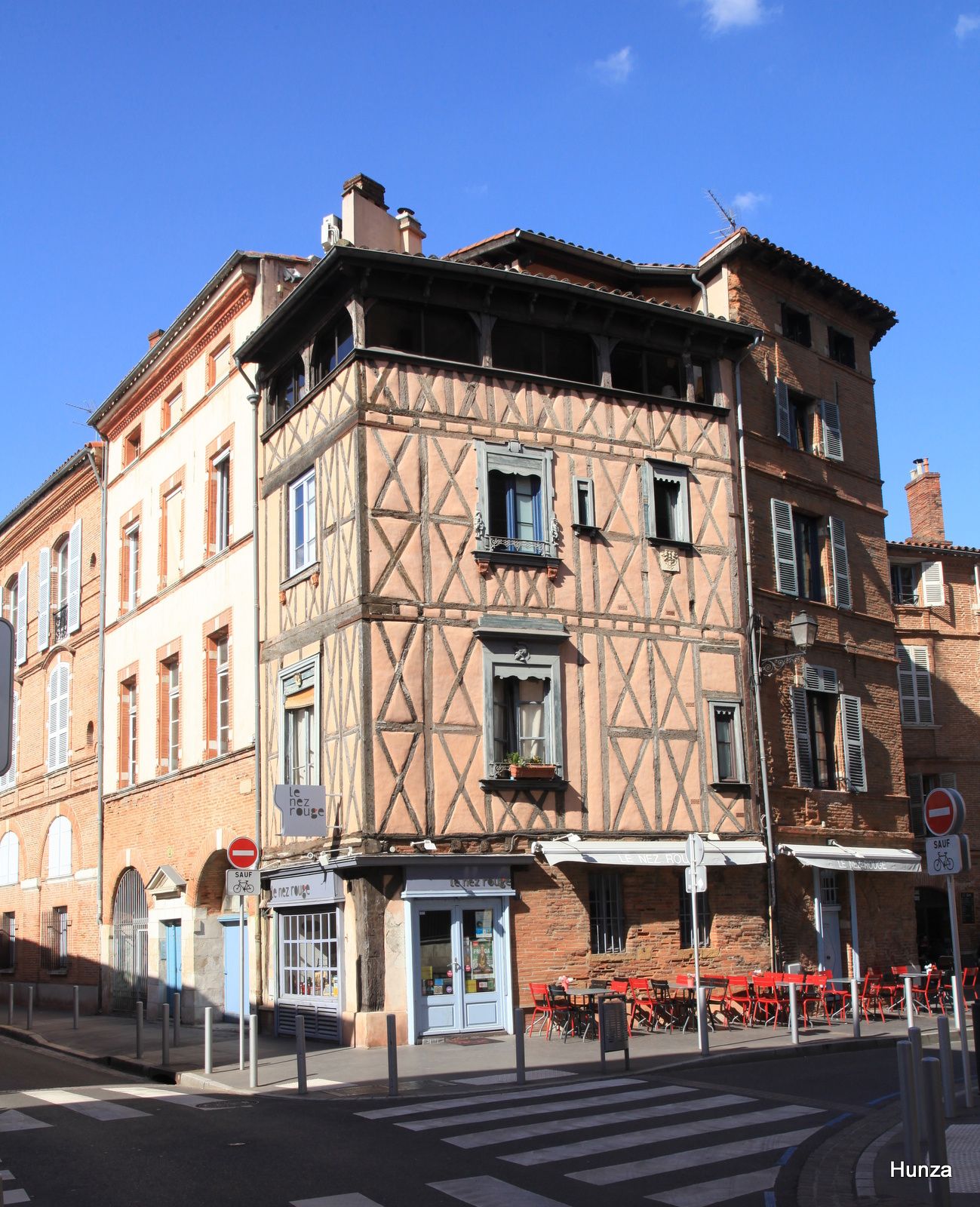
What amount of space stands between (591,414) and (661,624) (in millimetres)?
3518

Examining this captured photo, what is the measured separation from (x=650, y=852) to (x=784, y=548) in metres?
6.36

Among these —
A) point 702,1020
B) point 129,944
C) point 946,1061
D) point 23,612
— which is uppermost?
point 23,612

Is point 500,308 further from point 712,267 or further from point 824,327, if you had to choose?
point 824,327

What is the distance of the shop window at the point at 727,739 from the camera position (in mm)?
20609

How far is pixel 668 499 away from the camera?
70.1 feet

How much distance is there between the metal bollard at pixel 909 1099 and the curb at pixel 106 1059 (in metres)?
10.2

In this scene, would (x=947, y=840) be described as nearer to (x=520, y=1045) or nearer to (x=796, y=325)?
(x=520, y=1045)

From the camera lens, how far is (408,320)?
19844mm

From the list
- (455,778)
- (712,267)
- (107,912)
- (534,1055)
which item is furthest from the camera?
(107,912)

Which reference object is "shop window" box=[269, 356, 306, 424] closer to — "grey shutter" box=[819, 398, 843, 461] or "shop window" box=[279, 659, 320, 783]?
"shop window" box=[279, 659, 320, 783]

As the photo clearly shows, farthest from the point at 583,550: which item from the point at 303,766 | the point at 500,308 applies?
the point at 303,766

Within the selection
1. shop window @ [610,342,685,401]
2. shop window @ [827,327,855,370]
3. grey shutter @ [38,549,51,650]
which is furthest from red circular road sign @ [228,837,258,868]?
grey shutter @ [38,549,51,650]

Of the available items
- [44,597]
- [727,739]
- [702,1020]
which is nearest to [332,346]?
[727,739]

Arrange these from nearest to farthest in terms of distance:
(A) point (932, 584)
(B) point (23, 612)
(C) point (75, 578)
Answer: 1. (C) point (75, 578)
2. (A) point (932, 584)
3. (B) point (23, 612)
